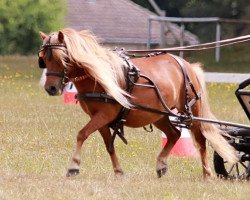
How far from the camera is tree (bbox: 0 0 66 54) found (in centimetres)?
4297

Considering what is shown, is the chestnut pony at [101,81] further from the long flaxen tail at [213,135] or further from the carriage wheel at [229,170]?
the carriage wheel at [229,170]

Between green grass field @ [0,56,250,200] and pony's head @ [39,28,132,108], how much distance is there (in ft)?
3.21

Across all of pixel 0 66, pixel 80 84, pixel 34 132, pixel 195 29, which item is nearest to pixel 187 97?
pixel 80 84

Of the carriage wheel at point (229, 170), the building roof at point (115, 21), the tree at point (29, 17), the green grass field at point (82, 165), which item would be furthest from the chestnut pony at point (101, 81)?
the building roof at point (115, 21)

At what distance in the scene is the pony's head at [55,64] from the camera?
10.8 m

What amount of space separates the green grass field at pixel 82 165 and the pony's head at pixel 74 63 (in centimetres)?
98

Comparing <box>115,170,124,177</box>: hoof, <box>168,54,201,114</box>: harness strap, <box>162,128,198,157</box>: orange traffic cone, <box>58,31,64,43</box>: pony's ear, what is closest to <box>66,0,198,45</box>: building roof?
<box>162,128,198,157</box>: orange traffic cone

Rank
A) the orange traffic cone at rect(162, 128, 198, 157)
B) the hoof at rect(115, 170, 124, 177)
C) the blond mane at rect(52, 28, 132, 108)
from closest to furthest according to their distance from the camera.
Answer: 1. the blond mane at rect(52, 28, 132, 108)
2. the hoof at rect(115, 170, 124, 177)
3. the orange traffic cone at rect(162, 128, 198, 157)

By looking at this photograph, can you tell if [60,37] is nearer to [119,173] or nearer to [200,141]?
[119,173]

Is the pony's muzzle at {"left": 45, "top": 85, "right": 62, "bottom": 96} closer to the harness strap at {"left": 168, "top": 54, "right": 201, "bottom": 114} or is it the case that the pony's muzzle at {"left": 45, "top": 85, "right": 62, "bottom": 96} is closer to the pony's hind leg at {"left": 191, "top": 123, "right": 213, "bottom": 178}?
the harness strap at {"left": 168, "top": 54, "right": 201, "bottom": 114}

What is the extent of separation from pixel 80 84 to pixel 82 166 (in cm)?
190

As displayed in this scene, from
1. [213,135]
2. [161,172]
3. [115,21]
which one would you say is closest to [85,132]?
[161,172]

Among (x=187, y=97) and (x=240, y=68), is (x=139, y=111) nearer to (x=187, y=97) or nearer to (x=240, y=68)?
(x=187, y=97)

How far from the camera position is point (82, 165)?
1273 centimetres
